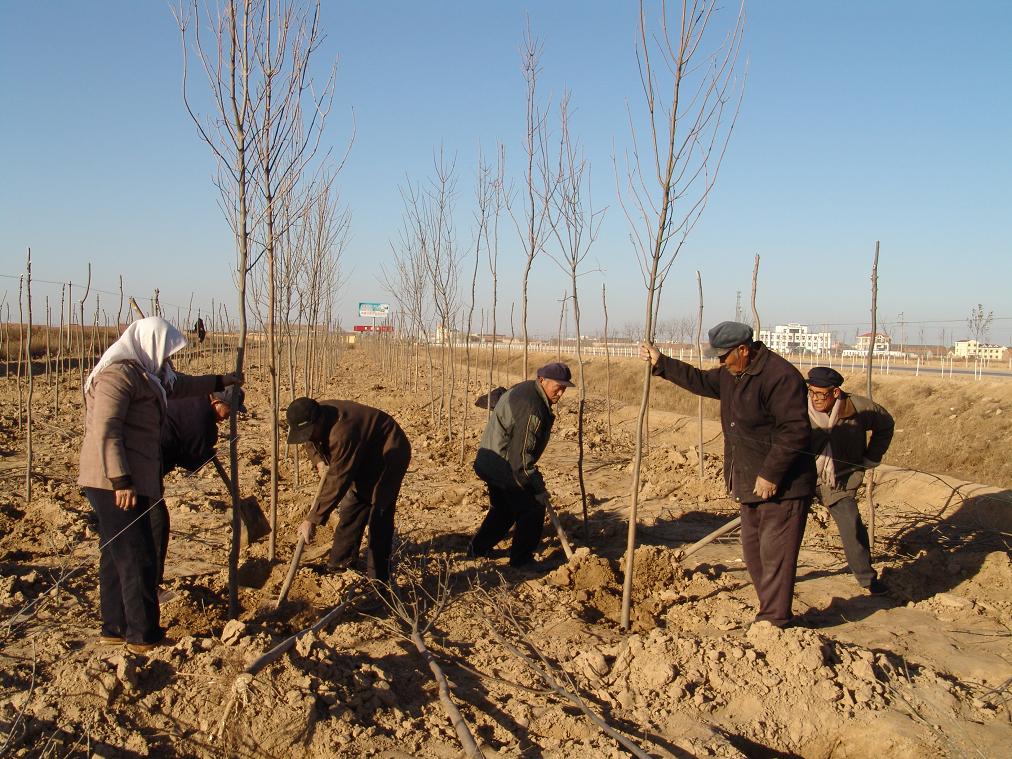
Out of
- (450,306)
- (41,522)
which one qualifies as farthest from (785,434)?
(450,306)

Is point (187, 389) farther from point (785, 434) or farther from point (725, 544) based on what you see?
point (725, 544)

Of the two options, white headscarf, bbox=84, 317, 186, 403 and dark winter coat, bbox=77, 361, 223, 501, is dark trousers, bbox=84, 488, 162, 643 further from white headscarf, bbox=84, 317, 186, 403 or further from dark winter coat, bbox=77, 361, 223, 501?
white headscarf, bbox=84, 317, 186, 403

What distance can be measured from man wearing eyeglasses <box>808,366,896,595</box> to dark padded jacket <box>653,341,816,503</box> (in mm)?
836

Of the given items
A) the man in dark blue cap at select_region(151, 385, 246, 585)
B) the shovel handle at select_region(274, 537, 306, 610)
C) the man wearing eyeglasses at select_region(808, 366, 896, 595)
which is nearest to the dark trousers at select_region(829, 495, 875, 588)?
the man wearing eyeglasses at select_region(808, 366, 896, 595)

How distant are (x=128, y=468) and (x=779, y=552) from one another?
2975 mm

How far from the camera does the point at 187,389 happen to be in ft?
11.1

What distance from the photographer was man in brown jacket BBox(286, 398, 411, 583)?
3.77 meters

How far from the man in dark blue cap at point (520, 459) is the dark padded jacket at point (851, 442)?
5.28 ft

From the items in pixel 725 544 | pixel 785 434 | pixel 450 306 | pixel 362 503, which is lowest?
pixel 725 544

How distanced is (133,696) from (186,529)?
2794 mm

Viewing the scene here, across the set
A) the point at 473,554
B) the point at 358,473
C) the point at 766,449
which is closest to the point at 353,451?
the point at 358,473

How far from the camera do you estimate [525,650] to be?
11.4 feet

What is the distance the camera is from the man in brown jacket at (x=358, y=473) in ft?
12.4

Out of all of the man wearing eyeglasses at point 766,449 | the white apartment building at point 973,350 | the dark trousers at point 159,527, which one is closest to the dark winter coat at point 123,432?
the dark trousers at point 159,527
